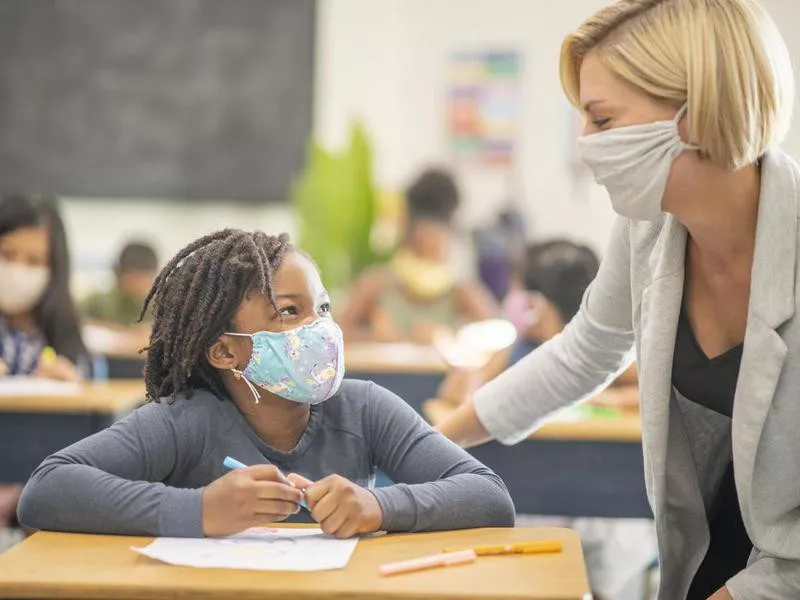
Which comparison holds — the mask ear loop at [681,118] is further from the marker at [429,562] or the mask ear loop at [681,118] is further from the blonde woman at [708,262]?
the marker at [429,562]

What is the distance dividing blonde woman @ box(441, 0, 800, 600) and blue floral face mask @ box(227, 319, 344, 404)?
0.48 meters

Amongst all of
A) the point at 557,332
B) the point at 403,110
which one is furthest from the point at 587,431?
the point at 403,110

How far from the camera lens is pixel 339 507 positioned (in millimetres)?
1639

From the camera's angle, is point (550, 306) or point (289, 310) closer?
point (289, 310)

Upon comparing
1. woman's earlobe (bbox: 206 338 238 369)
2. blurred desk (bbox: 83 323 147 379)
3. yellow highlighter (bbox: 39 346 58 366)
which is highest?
woman's earlobe (bbox: 206 338 238 369)

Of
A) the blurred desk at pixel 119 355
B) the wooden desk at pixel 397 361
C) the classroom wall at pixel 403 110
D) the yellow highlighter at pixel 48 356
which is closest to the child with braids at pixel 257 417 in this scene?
the yellow highlighter at pixel 48 356

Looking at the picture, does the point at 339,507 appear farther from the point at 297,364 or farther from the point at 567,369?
the point at 567,369

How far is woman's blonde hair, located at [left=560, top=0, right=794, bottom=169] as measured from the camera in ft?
5.22

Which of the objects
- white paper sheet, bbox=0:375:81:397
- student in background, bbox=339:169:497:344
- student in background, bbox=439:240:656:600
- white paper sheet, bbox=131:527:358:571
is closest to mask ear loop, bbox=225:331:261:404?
white paper sheet, bbox=131:527:358:571

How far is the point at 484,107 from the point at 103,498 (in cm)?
714

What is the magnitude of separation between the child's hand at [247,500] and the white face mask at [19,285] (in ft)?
8.36

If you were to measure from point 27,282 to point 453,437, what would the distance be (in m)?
2.28

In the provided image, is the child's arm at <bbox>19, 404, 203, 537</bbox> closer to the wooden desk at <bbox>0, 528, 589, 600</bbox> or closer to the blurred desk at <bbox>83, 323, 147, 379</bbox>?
the wooden desk at <bbox>0, 528, 589, 600</bbox>

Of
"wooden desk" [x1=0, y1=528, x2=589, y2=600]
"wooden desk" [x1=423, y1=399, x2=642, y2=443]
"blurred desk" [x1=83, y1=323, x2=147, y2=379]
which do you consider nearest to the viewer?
"wooden desk" [x1=0, y1=528, x2=589, y2=600]
